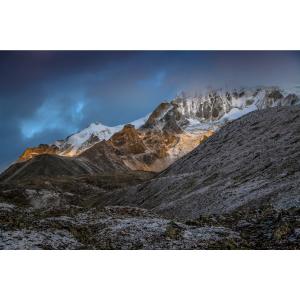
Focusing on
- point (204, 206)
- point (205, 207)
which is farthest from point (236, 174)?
point (205, 207)

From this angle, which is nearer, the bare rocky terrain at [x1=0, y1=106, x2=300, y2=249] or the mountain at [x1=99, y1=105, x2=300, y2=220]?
the bare rocky terrain at [x1=0, y1=106, x2=300, y2=249]

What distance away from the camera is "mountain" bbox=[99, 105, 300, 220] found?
3338 cm

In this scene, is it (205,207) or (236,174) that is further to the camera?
(236,174)

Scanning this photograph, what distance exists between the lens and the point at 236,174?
146 ft

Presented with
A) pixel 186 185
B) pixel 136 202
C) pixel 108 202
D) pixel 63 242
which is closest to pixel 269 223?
pixel 63 242

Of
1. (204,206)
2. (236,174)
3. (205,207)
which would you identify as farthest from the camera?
(236,174)

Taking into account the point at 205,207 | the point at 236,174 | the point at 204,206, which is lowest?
the point at 205,207

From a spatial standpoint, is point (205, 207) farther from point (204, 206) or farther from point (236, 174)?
point (236, 174)

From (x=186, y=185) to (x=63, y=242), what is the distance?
1208 inches

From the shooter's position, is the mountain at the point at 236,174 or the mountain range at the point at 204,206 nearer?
the mountain range at the point at 204,206

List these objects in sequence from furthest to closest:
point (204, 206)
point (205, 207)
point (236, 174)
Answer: point (236, 174), point (204, 206), point (205, 207)

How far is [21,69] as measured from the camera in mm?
30750

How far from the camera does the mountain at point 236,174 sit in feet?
109

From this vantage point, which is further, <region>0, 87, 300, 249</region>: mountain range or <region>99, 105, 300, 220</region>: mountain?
<region>99, 105, 300, 220</region>: mountain
